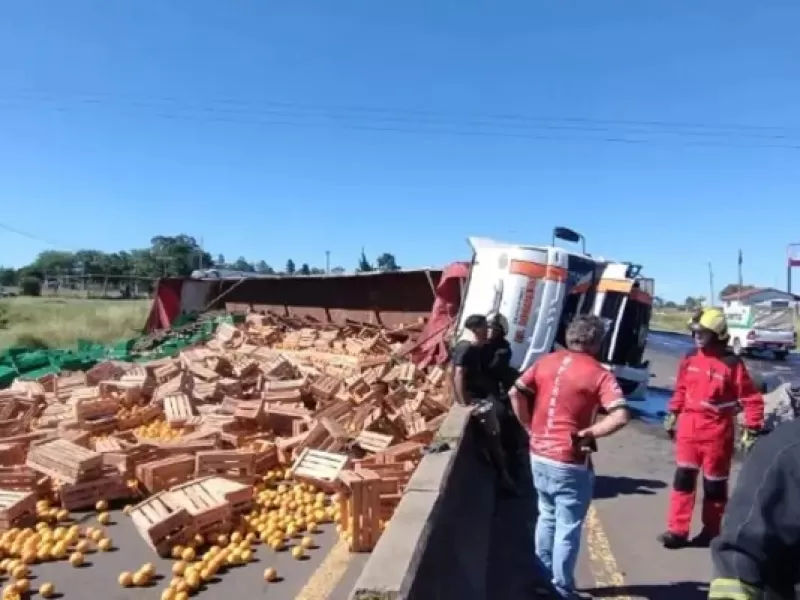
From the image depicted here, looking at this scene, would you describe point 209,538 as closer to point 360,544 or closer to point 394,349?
point 360,544

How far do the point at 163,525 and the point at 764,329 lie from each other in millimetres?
31389

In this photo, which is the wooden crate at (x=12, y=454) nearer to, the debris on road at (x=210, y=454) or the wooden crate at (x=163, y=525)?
the debris on road at (x=210, y=454)

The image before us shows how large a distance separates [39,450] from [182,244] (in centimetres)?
11614

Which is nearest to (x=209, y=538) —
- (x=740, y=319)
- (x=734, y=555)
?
(x=734, y=555)

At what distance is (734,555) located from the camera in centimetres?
166

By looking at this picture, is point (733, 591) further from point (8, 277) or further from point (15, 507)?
point (8, 277)

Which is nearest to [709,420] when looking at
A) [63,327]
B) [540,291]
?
[540,291]

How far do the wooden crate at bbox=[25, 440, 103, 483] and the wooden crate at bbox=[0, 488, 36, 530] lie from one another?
43 cm

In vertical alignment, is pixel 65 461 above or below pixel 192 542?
above

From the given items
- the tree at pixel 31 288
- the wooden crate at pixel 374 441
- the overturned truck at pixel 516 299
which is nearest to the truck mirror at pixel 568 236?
the overturned truck at pixel 516 299

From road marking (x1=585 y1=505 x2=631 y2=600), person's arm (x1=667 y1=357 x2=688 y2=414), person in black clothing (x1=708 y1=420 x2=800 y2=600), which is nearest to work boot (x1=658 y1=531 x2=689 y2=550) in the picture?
road marking (x1=585 y1=505 x2=631 y2=600)

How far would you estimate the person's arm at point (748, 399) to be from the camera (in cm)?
571

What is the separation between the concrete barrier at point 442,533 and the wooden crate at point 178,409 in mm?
4763

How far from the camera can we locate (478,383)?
7.20 meters
